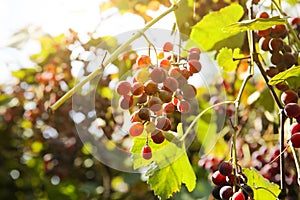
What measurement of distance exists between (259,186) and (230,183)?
105 mm

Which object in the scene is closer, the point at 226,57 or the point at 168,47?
the point at 168,47

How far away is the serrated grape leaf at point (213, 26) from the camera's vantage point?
105 centimetres

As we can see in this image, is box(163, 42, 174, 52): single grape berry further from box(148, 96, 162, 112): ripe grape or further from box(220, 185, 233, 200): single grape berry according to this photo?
box(220, 185, 233, 200): single grape berry

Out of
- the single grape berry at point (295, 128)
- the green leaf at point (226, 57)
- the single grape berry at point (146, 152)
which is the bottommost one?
the single grape berry at point (295, 128)

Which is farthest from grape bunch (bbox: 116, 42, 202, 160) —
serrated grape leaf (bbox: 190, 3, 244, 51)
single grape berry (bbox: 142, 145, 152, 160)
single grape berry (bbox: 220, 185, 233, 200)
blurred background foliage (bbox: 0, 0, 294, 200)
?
blurred background foliage (bbox: 0, 0, 294, 200)

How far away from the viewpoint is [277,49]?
861 millimetres

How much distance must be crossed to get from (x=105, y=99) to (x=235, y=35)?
737mm

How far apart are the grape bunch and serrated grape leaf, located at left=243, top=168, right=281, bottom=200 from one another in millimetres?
135

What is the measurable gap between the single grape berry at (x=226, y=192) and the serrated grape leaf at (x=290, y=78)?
0.16 m

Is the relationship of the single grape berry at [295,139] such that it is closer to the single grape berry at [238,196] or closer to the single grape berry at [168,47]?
the single grape berry at [238,196]

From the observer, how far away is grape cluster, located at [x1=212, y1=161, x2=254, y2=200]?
70 centimetres

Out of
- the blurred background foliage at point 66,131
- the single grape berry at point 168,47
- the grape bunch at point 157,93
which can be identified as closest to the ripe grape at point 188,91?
the grape bunch at point 157,93

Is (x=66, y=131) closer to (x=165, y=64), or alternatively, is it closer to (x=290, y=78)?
(x=165, y=64)

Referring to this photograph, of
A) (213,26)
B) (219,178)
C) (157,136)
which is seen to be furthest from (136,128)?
(213,26)
